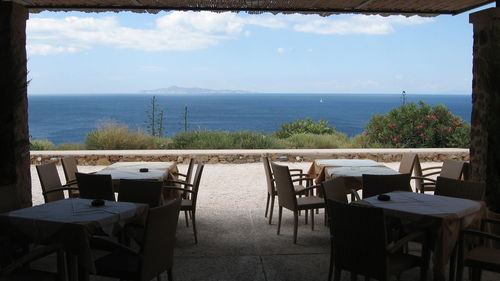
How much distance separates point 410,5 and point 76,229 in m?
4.96

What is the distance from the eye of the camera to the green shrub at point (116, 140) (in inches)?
523

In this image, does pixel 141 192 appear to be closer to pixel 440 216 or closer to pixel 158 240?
pixel 158 240

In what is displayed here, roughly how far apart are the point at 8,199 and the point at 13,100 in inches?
47.2

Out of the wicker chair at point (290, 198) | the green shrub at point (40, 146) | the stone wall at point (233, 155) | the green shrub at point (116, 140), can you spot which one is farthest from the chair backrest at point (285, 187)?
the green shrub at point (40, 146)

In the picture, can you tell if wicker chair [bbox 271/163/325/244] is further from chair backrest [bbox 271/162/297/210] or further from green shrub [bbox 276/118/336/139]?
green shrub [bbox 276/118/336/139]

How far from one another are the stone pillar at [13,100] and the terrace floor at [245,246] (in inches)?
73.5

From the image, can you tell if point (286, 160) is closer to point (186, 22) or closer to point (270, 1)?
point (270, 1)

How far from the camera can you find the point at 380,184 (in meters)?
5.15

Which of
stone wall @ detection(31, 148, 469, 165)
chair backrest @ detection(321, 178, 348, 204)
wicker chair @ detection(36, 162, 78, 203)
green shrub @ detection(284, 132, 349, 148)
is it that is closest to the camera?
chair backrest @ detection(321, 178, 348, 204)

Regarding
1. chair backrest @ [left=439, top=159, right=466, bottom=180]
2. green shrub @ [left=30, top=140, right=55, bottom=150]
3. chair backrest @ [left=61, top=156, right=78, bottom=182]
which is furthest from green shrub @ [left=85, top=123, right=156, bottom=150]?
chair backrest @ [left=439, top=159, right=466, bottom=180]

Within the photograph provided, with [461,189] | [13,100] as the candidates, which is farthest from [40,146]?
[461,189]

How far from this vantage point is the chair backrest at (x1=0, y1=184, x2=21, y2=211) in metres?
4.32

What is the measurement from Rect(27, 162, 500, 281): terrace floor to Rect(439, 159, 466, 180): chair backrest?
1658 mm

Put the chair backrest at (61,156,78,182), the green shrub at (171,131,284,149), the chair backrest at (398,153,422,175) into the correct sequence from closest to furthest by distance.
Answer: the chair backrest at (61,156,78,182) < the chair backrest at (398,153,422,175) < the green shrub at (171,131,284,149)
